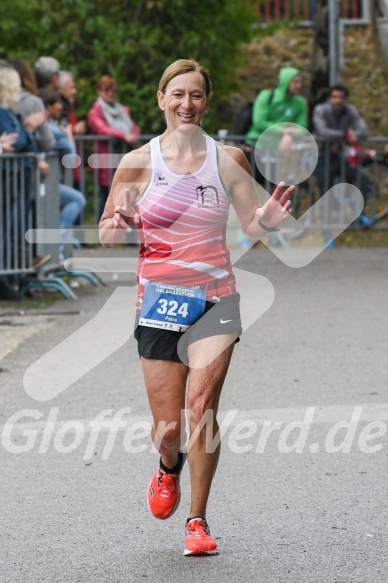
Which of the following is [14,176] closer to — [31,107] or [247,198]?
[31,107]

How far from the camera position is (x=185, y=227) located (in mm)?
5430

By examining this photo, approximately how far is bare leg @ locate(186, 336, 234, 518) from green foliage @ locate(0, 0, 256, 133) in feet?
48.0

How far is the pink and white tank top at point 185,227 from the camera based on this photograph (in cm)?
541

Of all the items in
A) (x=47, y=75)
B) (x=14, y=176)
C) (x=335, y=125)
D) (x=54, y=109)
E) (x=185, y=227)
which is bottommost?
(x=335, y=125)

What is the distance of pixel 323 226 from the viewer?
56.1ft

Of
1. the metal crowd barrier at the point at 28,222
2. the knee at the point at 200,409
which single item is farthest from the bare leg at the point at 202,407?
the metal crowd barrier at the point at 28,222

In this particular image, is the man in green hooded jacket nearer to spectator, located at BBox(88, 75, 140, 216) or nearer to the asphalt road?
spectator, located at BBox(88, 75, 140, 216)

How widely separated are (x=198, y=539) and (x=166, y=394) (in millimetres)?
549

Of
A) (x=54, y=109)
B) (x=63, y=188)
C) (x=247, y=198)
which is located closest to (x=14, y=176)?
(x=63, y=188)

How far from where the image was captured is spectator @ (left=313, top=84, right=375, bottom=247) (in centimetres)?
1733

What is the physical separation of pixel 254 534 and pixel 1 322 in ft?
19.2

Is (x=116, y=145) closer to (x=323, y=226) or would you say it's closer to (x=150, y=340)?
(x=323, y=226)

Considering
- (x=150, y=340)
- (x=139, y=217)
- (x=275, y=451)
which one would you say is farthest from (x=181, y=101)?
(x=275, y=451)

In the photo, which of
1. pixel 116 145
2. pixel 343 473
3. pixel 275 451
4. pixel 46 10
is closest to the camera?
pixel 343 473
